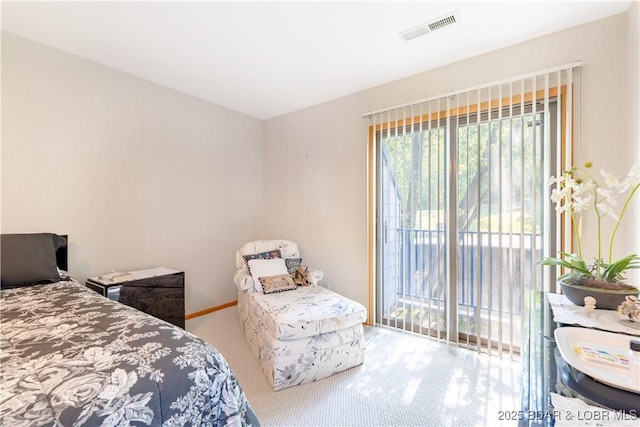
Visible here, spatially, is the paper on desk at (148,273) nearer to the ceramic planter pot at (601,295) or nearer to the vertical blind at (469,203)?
the vertical blind at (469,203)

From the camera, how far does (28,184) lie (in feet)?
7.36

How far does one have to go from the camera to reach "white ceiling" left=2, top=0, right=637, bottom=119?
1.87m

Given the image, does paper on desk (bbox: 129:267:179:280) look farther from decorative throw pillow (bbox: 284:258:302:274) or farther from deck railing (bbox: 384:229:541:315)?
deck railing (bbox: 384:229:541:315)

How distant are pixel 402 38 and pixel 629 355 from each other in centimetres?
220

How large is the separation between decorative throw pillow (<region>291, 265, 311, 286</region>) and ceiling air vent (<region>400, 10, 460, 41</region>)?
2.26m

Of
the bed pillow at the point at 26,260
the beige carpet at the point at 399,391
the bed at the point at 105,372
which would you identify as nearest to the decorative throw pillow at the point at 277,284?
the beige carpet at the point at 399,391

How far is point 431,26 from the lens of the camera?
2027 millimetres

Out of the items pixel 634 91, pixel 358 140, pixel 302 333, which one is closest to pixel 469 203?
pixel 634 91

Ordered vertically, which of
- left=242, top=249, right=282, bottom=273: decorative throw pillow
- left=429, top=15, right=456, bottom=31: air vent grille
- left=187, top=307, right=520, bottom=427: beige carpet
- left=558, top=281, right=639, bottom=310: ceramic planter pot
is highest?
left=429, top=15, right=456, bottom=31: air vent grille

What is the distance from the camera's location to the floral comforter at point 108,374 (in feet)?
2.62

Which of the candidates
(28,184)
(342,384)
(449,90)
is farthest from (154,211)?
(449,90)

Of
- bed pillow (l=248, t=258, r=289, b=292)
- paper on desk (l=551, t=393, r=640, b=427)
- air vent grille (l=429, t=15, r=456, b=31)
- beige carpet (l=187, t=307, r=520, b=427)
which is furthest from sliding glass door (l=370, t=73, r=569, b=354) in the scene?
paper on desk (l=551, t=393, r=640, b=427)

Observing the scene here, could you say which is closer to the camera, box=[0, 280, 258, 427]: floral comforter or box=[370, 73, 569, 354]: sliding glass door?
box=[0, 280, 258, 427]: floral comforter

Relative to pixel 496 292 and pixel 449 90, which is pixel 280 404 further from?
pixel 449 90
